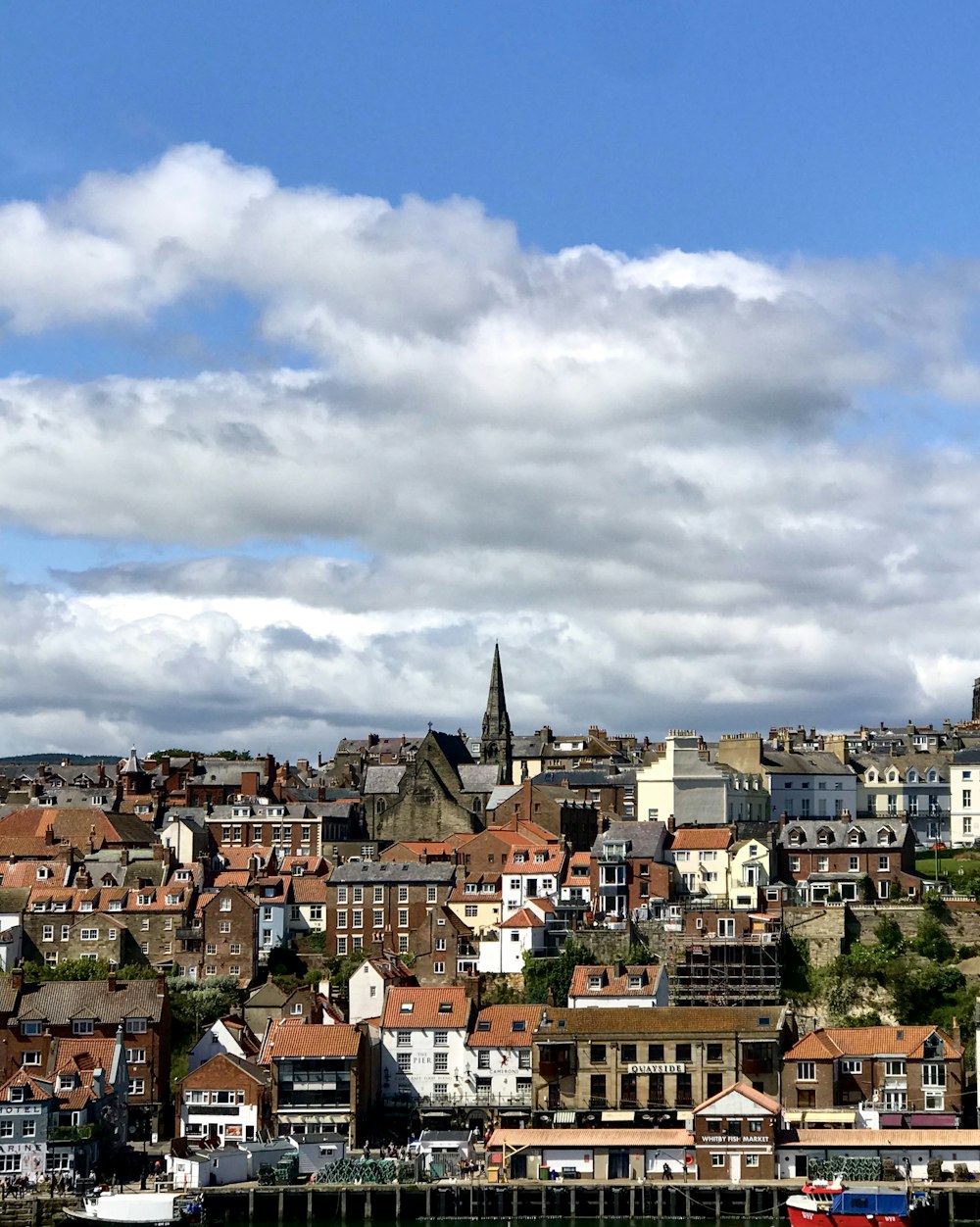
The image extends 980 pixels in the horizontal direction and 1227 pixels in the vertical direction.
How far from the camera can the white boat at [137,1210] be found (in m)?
76.5

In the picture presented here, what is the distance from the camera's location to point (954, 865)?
12088 centimetres

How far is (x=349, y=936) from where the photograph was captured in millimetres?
107562

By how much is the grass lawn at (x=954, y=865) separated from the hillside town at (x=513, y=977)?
39cm

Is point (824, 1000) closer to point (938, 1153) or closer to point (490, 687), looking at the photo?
point (938, 1153)

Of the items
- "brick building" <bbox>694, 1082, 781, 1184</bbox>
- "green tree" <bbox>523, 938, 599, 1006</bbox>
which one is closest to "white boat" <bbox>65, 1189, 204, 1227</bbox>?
"brick building" <bbox>694, 1082, 781, 1184</bbox>

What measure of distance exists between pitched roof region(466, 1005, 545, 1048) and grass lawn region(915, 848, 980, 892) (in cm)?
2849

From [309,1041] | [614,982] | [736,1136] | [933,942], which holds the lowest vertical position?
[736,1136]

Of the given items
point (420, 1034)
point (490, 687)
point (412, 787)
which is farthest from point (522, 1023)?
point (490, 687)

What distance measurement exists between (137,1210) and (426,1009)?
2059cm

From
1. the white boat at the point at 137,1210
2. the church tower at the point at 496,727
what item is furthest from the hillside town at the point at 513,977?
the church tower at the point at 496,727

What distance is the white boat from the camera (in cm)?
7650

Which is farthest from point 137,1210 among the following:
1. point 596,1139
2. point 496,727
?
point 496,727

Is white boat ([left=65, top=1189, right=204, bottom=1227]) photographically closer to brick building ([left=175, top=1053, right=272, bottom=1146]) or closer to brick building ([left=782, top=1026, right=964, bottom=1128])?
brick building ([left=175, top=1053, right=272, bottom=1146])

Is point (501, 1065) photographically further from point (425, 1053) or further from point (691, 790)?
point (691, 790)
